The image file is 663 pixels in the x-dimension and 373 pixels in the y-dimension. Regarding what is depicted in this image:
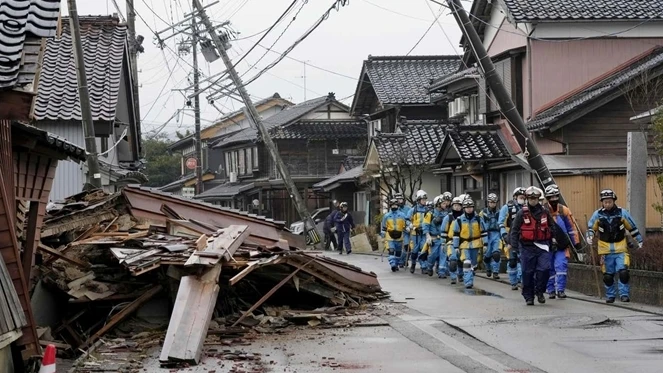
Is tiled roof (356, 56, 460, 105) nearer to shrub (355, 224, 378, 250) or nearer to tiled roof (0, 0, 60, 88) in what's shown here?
shrub (355, 224, 378, 250)

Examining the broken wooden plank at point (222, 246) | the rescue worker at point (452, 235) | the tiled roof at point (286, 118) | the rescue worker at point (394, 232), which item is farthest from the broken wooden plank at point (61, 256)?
the tiled roof at point (286, 118)

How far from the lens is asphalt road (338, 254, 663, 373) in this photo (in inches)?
441

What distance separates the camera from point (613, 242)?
16.7m

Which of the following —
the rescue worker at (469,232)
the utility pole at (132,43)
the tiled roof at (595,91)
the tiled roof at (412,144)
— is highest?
the utility pole at (132,43)

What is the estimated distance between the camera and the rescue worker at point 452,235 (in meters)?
21.6

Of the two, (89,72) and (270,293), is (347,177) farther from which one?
(270,293)

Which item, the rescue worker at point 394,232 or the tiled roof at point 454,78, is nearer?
the rescue worker at point 394,232

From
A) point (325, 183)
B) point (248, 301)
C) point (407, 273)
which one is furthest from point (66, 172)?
point (325, 183)

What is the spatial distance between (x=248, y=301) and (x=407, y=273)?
33.0 ft

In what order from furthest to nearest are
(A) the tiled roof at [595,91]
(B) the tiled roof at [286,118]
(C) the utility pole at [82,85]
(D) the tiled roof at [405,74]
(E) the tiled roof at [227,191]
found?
1. (E) the tiled roof at [227,191]
2. (B) the tiled roof at [286,118]
3. (D) the tiled roof at [405,74]
4. (A) the tiled roof at [595,91]
5. (C) the utility pole at [82,85]

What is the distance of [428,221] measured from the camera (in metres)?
23.8

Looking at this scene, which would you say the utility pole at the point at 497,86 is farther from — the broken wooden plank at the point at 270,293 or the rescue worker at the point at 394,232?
the broken wooden plank at the point at 270,293

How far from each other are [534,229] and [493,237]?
4.95 m

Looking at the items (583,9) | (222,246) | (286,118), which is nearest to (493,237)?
(222,246)
